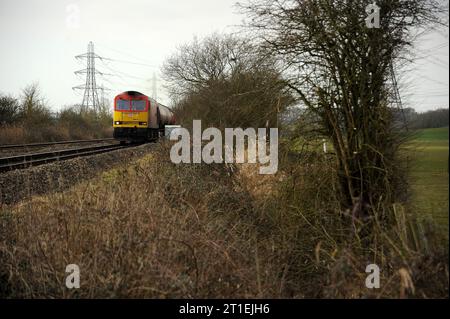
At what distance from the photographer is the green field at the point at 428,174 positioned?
3975mm

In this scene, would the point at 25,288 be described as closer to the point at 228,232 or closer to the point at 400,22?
the point at 228,232

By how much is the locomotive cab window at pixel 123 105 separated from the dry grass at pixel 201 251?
1702 cm

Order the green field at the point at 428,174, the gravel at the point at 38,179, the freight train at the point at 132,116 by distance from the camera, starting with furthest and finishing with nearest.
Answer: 1. the freight train at the point at 132,116
2. the gravel at the point at 38,179
3. the green field at the point at 428,174

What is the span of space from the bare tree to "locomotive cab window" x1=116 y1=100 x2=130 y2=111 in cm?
1760

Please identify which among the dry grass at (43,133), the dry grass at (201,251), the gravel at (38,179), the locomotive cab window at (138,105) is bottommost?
the dry grass at (201,251)

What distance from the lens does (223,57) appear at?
95.5 feet

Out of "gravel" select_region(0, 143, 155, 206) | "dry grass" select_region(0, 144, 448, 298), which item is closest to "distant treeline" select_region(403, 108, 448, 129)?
"dry grass" select_region(0, 144, 448, 298)

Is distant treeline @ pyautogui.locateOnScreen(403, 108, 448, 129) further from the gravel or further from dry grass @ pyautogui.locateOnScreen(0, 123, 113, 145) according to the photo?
dry grass @ pyautogui.locateOnScreen(0, 123, 113, 145)

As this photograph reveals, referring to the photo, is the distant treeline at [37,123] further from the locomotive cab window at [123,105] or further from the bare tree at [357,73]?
the bare tree at [357,73]

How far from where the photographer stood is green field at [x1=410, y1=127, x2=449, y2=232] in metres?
3.98

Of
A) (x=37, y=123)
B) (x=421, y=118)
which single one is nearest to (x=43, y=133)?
(x=37, y=123)

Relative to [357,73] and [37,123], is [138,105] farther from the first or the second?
[357,73]

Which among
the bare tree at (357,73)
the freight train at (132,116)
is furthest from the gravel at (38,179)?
the freight train at (132,116)
